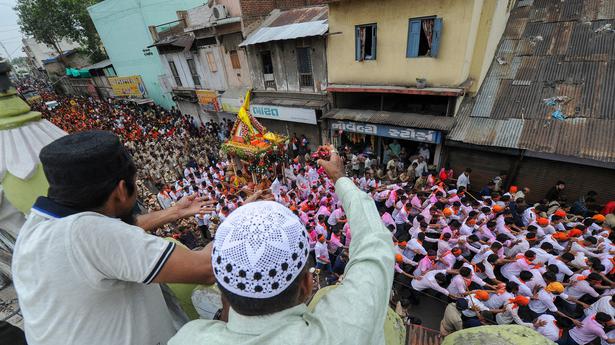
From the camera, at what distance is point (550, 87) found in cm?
905

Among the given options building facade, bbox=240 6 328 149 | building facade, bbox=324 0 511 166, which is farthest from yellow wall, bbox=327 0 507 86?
building facade, bbox=240 6 328 149

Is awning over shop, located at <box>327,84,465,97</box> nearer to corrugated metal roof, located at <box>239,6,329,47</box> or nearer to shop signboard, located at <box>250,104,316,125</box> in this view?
shop signboard, located at <box>250,104,316,125</box>

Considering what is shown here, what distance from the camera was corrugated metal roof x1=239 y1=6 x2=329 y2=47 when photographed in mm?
11367

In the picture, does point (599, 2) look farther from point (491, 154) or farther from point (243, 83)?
point (243, 83)

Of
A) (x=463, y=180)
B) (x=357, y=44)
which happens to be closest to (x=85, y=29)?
(x=357, y=44)

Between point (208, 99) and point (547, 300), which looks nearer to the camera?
point (547, 300)

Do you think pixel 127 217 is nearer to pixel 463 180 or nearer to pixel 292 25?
pixel 463 180

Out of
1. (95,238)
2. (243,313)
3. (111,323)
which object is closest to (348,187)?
(243,313)

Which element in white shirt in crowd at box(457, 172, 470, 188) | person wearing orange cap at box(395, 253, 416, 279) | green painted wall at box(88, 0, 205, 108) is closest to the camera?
person wearing orange cap at box(395, 253, 416, 279)

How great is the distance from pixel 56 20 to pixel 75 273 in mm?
38747

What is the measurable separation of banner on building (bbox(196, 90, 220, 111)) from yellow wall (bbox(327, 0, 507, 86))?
8363mm

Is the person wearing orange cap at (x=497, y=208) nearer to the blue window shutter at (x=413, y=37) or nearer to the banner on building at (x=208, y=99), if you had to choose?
the blue window shutter at (x=413, y=37)

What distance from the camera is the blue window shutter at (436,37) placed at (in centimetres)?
855

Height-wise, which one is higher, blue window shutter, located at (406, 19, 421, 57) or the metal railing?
A: blue window shutter, located at (406, 19, 421, 57)
